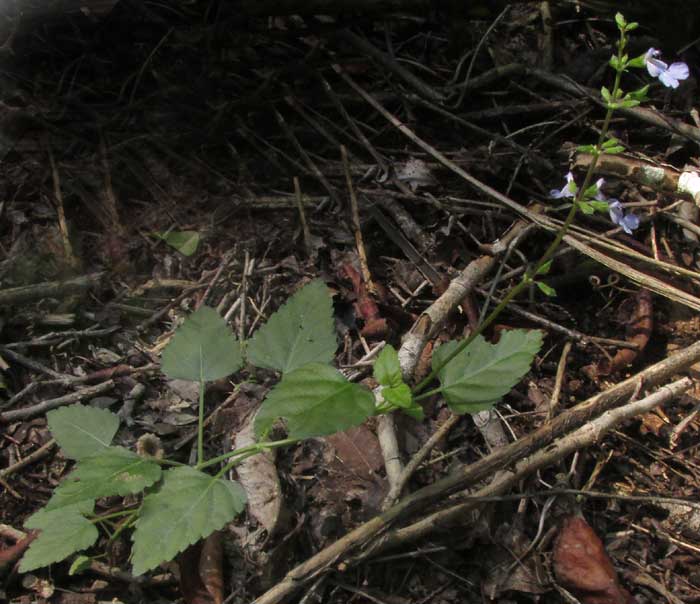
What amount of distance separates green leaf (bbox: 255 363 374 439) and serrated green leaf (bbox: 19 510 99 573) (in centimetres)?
46

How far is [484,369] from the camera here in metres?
1.79

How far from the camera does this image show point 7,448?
1926 millimetres

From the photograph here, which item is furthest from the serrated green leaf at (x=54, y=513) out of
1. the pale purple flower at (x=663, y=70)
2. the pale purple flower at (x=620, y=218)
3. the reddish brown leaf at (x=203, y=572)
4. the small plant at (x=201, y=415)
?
the pale purple flower at (x=663, y=70)

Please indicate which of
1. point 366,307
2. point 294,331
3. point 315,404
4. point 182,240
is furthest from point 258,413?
point 182,240

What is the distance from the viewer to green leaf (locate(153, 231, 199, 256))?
237cm

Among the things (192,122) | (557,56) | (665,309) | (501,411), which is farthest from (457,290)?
(557,56)

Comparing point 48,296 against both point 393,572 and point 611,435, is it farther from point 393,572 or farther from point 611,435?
point 611,435

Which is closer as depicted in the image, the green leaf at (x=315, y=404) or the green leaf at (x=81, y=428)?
the green leaf at (x=315, y=404)

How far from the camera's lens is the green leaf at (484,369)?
1744 millimetres

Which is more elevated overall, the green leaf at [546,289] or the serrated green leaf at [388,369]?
the green leaf at [546,289]

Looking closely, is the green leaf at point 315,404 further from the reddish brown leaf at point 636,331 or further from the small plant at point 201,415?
the reddish brown leaf at point 636,331

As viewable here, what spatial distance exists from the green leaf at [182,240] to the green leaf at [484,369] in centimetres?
98

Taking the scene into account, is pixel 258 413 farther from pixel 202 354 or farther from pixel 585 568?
pixel 585 568

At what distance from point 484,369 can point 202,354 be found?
0.75 metres
